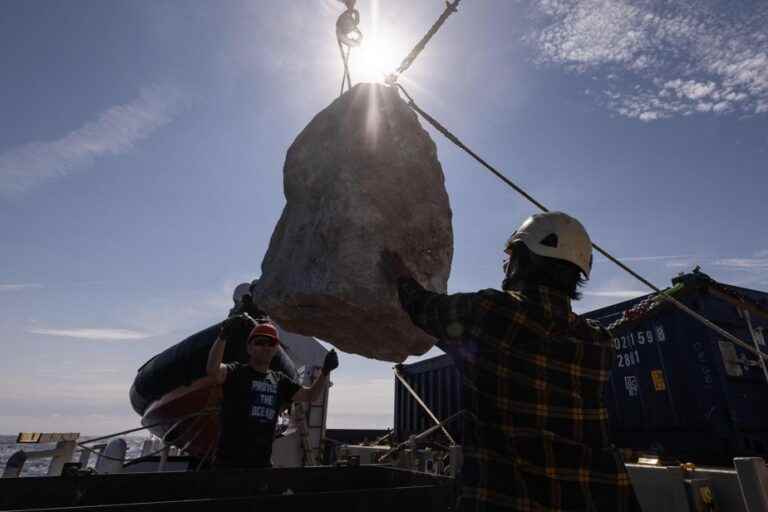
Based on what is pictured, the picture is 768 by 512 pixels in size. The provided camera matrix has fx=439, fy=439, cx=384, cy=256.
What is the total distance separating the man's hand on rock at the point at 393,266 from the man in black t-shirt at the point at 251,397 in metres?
1.50

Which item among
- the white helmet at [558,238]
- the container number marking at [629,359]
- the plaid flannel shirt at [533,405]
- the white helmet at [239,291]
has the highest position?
the white helmet at [239,291]

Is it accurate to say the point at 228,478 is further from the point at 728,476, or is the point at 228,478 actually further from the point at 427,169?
the point at 728,476

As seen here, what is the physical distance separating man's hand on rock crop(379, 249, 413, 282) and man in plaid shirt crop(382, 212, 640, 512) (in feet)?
1.70

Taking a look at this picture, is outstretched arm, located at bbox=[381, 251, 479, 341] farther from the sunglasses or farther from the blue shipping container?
the blue shipping container

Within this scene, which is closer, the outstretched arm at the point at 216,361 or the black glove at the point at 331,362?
the outstretched arm at the point at 216,361

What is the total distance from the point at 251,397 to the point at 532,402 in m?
2.41

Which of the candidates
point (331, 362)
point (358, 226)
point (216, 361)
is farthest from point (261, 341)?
point (358, 226)

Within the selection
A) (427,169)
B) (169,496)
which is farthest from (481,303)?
(169,496)

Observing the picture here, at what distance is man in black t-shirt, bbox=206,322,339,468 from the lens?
3.16 meters

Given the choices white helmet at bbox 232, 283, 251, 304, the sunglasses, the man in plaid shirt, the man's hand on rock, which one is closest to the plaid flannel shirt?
the man in plaid shirt

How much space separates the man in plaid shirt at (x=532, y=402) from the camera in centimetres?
157

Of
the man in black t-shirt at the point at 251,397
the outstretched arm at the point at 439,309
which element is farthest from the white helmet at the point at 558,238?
the man in black t-shirt at the point at 251,397

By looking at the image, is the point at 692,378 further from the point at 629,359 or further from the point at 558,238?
the point at 558,238

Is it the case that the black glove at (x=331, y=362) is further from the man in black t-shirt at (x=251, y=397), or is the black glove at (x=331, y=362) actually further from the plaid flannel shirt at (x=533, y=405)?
the plaid flannel shirt at (x=533, y=405)
